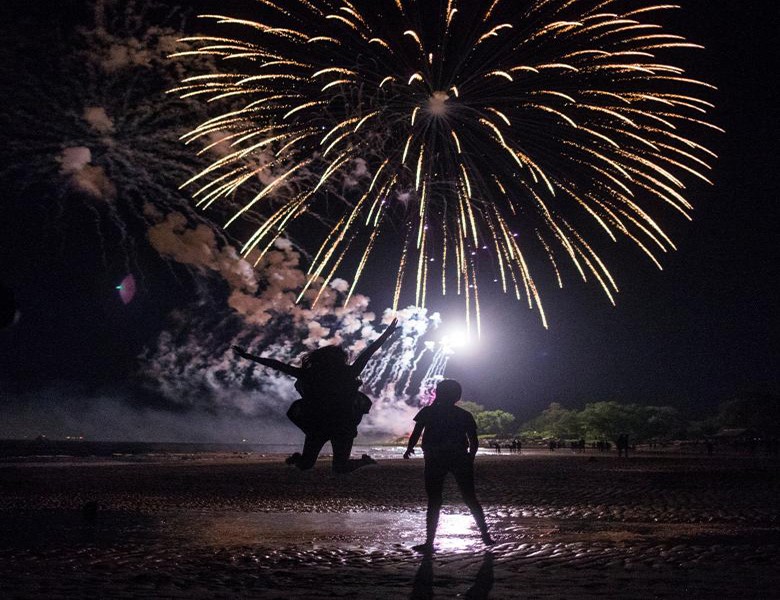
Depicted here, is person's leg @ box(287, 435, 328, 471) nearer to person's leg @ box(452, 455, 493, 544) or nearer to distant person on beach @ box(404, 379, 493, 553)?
distant person on beach @ box(404, 379, 493, 553)

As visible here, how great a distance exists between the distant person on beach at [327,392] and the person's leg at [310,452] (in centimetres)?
1

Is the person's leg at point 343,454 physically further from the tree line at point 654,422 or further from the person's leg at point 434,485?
the tree line at point 654,422

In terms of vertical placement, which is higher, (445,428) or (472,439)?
(445,428)

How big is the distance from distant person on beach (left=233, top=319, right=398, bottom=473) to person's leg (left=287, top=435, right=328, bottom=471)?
1 centimetres

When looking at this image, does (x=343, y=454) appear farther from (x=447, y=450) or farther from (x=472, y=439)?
(x=472, y=439)

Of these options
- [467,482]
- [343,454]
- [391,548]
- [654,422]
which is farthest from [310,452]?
[654,422]

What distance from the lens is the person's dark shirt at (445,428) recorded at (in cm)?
832

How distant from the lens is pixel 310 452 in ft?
26.0

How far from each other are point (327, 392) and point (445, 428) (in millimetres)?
1656

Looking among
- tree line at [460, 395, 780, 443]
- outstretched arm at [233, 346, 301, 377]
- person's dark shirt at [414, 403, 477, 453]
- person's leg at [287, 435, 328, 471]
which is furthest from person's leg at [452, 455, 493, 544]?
tree line at [460, 395, 780, 443]

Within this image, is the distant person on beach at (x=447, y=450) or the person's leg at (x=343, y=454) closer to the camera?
the person's leg at (x=343, y=454)

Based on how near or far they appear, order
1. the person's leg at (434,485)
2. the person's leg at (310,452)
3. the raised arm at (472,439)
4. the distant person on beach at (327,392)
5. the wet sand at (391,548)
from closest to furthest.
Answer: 1. the wet sand at (391,548)
2. the distant person on beach at (327,392)
3. the person's leg at (310,452)
4. the person's leg at (434,485)
5. the raised arm at (472,439)

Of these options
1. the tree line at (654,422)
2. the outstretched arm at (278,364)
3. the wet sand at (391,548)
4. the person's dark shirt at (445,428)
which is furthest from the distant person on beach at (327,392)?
the tree line at (654,422)

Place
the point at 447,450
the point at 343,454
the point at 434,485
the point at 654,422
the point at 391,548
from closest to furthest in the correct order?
the point at 343,454
the point at 391,548
the point at 447,450
the point at 434,485
the point at 654,422
